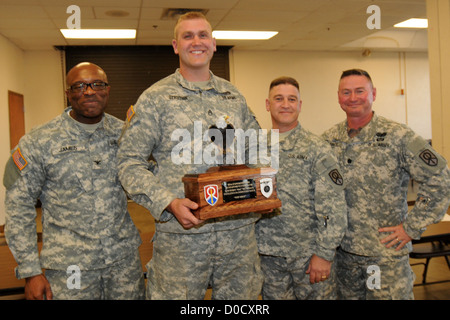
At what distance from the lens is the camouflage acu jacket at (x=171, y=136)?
1631 mm

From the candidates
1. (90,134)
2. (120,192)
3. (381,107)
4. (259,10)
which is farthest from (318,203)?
(381,107)

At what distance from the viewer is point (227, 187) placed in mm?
1578

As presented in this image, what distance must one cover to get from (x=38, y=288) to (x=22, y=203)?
0.40 m

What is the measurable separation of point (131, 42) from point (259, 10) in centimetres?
298

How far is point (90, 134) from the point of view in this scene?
1.94 meters

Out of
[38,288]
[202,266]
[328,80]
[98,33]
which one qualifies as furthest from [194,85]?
[328,80]

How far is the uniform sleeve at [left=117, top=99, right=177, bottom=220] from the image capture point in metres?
1.53

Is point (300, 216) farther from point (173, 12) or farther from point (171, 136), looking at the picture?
point (173, 12)

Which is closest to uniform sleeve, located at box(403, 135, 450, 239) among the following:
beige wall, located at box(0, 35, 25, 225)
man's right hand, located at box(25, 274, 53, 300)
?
man's right hand, located at box(25, 274, 53, 300)

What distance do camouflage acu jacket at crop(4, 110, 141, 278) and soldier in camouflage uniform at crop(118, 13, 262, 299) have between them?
301 mm

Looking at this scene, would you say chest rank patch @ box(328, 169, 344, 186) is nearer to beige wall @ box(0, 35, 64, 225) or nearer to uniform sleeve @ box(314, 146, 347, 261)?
uniform sleeve @ box(314, 146, 347, 261)

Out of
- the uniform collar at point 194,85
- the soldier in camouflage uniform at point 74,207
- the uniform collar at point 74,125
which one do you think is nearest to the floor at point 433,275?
the soldier in camouflage uniform at point 74,207

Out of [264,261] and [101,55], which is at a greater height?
[101,55]
